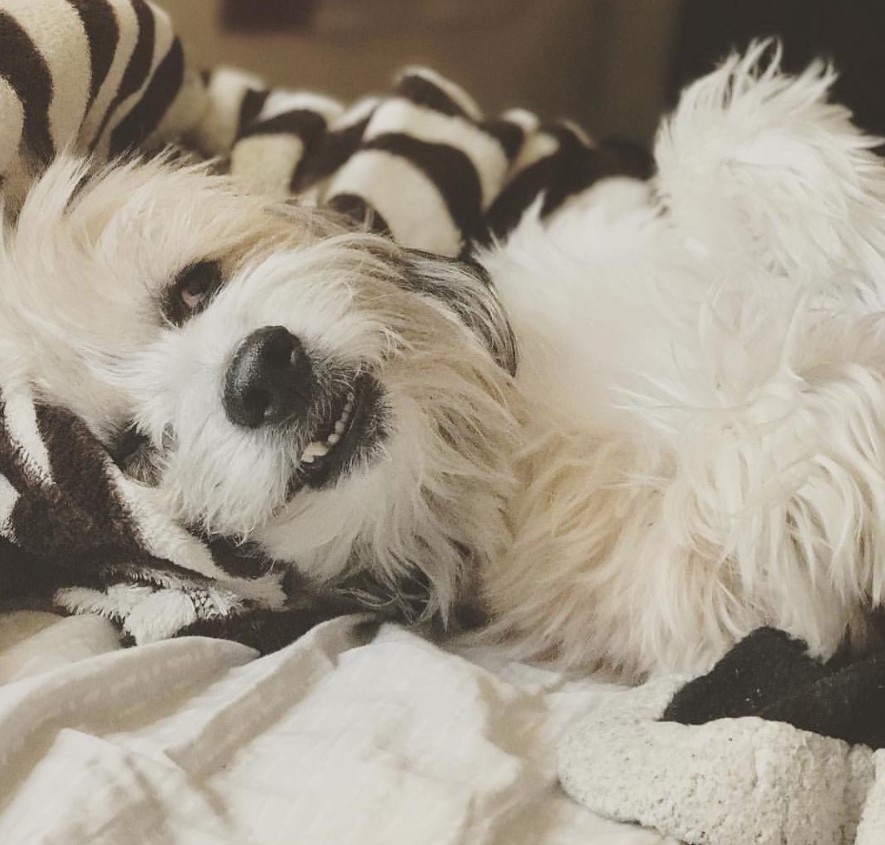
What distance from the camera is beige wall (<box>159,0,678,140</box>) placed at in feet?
8.68

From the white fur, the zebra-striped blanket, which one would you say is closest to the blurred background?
the zebra-striped blanket

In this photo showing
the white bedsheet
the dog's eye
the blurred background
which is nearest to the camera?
the white bedsheet

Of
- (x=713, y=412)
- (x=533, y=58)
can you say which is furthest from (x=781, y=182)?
(x=533, y=58)

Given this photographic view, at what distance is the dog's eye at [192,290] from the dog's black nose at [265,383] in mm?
118

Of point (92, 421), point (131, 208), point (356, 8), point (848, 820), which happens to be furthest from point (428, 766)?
point (356, 8)

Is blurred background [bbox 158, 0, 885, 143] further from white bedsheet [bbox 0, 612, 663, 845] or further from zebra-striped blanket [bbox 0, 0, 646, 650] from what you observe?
white bedsheet [bbox 0, 612, 663, 845]

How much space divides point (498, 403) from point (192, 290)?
30 centimetres

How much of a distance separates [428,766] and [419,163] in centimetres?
88

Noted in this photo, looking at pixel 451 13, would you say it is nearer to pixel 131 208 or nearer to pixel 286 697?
pixel 131 208

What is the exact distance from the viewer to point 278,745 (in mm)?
794

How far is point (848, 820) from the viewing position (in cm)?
72

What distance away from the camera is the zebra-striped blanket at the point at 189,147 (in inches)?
36.5

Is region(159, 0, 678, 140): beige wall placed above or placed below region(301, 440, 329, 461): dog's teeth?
above

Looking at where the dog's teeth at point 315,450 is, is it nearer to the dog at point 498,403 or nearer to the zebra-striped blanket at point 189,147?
the dog at point 498,403
